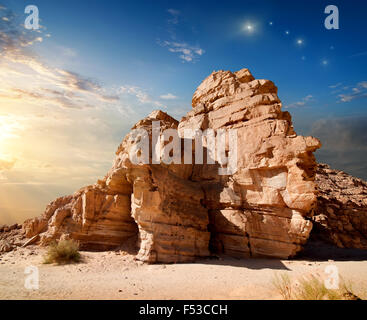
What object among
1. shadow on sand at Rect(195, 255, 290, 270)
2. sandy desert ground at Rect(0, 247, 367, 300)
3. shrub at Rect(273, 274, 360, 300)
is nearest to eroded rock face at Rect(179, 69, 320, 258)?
shadow on sand at Rect(195, 255, 290, 270)

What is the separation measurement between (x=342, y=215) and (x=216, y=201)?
15.9 meters

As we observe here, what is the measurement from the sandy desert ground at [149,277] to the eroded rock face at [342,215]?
9997 millimetres

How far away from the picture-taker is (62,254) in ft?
35.7

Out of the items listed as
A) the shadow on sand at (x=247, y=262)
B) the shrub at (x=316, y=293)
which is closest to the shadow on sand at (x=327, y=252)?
the shadow on sand at (x=247, y=262)

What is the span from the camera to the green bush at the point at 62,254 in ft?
35.0

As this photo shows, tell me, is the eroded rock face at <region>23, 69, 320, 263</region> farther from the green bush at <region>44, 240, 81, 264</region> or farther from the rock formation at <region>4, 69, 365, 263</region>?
the green bush at <region>44, 240, 81, 264</region>

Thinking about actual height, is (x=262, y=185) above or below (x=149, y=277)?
above

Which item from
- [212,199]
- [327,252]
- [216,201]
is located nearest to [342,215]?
[327,252]

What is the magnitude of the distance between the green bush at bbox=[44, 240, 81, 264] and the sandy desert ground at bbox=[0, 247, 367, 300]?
1.41 ft

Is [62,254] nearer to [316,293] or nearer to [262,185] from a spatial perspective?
[316,293]

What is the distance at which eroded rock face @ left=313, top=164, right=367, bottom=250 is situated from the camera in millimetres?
20016

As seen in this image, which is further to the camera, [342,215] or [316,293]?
[342,215]
